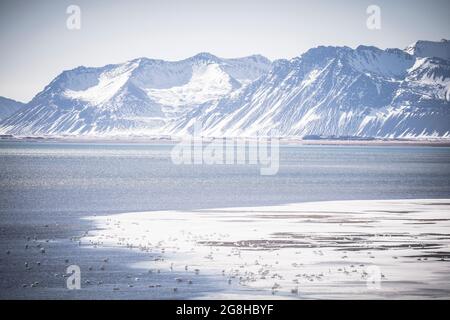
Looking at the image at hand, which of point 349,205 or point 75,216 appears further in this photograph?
point 349,205

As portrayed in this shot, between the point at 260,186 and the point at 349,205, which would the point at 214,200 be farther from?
the point at 260,186

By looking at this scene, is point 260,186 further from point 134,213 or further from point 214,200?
point 134,213

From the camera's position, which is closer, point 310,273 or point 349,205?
point 310,273
